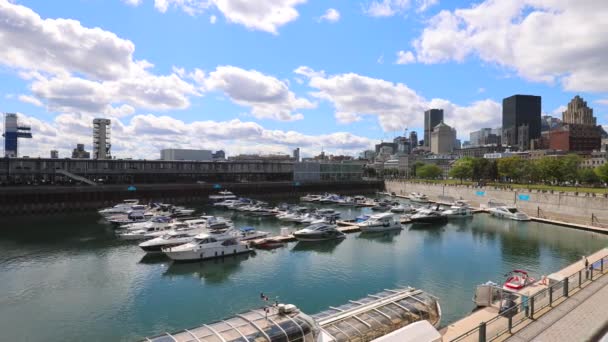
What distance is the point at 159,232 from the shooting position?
51.7 meters

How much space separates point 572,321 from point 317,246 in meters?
33.7

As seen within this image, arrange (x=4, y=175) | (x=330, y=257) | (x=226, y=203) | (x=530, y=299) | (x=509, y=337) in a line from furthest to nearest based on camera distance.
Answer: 1. (x=4, y=175)
2. (x=226, y=203)
3. (x=330, y=257)
4. (x=530, y=299)
5. (x=509, y=337)

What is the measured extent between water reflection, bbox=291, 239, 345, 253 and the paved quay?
29.7 meters

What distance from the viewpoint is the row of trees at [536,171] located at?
407 ft

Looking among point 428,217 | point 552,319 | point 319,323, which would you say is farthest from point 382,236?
point 319,323

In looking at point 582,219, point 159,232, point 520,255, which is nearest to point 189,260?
point 159,232

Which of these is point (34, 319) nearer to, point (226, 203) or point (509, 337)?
point (509, 337)

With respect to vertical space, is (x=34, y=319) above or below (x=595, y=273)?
below

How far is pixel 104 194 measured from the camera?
93.8m

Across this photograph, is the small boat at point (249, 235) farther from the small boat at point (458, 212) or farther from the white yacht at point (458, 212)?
the small boat at point (458, 212)

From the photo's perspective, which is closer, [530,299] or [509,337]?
[509,337]

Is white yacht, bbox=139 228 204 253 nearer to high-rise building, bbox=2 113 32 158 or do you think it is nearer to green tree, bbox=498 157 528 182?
high-rise building, bbox=2 113 32 158

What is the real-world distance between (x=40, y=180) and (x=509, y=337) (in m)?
125

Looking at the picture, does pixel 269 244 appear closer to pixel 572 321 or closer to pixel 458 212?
pixel 572 321
